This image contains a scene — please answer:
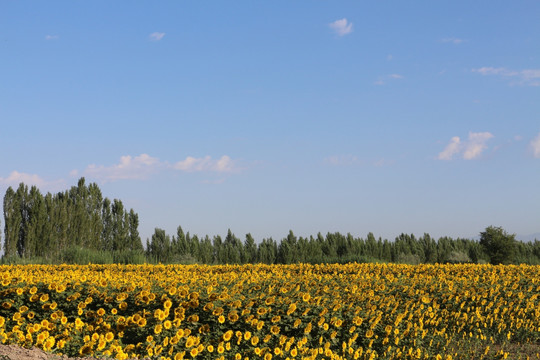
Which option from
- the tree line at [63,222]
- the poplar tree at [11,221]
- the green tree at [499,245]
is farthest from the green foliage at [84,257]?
the green tree at [499,245]

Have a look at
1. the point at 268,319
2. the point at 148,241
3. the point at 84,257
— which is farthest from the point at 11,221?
the point at 268,319

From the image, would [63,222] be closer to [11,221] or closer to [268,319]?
[11,221]

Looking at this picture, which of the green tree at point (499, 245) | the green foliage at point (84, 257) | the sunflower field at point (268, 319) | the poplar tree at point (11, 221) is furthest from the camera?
the poplar tree at point (11, 221)

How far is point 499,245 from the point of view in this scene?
997 inches

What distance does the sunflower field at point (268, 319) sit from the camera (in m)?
5.77

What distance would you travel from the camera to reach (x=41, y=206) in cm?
2800

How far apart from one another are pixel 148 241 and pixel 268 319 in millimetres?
23981

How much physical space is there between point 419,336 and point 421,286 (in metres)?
2.08

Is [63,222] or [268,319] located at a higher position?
[63,222]

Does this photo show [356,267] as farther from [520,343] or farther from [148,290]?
[148,290]

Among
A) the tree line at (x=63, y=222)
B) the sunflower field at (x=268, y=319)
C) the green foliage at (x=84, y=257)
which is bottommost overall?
the sunflower field at (x=268, y=319)

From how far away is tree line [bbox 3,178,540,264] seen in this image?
27.4 m

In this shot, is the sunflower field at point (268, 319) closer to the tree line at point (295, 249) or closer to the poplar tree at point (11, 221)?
the tree line at point (295, 249)

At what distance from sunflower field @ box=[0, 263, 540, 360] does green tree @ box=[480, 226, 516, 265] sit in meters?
17.3
